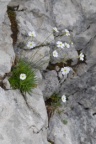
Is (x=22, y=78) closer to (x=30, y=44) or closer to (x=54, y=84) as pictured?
(x=30, y=44)

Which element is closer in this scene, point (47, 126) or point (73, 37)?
point (47, 126)

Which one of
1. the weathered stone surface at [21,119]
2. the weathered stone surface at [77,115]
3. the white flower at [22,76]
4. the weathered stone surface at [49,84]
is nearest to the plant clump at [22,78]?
the white flower at [22,76]

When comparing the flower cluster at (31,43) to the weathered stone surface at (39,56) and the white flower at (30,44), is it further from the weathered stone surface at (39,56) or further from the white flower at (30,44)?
the weathered stone surface at (39,56)

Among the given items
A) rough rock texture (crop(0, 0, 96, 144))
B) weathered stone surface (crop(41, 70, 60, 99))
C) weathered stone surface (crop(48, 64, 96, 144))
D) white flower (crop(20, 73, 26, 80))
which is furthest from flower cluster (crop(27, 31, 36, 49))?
weathered stone surface (crop(48, 64, 96, 144))

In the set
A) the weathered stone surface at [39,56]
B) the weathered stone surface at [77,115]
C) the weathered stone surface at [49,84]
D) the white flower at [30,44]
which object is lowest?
the weathered stone surface at [77,115]

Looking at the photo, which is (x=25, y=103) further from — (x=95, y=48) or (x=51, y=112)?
(x=95, y=48)

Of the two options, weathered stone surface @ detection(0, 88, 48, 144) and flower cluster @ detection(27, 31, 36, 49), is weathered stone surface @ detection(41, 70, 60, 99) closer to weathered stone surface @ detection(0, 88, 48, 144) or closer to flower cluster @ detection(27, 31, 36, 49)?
weathered stone surface @ detection(0, 88, 48, 144)

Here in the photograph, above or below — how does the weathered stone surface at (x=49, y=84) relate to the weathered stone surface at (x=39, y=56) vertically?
below

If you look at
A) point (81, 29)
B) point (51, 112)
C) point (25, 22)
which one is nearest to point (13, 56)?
point (25, 22)

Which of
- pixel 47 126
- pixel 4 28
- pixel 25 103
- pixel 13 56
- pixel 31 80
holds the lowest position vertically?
pixel 47 126
